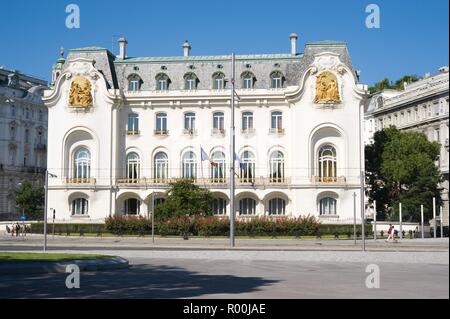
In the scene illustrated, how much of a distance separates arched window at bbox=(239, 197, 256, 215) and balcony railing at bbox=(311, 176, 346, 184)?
7348mm

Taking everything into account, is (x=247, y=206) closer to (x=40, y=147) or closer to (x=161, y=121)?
(x=161, y=121)

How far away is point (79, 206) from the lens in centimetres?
7294

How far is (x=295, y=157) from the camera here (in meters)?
70.1

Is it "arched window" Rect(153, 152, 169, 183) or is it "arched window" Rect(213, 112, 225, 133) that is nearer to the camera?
"arched window" Rect(213, 112, 225, 133)

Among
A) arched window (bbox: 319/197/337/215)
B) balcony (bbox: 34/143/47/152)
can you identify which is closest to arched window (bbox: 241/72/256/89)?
arched window (bbox: 319/197/337/215)

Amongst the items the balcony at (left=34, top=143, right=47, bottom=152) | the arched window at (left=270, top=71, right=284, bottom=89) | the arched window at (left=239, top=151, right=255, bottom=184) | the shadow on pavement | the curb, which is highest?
the arched window at (left=270, top=71, right=284, bottom=89)

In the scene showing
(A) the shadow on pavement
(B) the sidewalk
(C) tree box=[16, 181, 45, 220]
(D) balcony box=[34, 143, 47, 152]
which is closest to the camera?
(A) the shadow on pavement

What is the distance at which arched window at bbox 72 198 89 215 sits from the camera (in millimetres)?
72750

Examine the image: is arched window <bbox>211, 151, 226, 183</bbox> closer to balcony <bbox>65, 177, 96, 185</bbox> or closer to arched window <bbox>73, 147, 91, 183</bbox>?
balcony <bbox>65, 177, 96, 185</bbox>

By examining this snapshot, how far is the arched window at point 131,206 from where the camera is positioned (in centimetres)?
7369

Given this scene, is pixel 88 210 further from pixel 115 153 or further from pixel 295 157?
pixel 295 157

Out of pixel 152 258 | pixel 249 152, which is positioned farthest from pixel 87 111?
pixel 152 258

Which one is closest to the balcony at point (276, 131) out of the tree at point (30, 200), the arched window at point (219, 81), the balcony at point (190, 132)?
the arched window at point (219, 81)

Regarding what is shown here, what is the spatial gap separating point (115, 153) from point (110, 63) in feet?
Answer: 34.7
